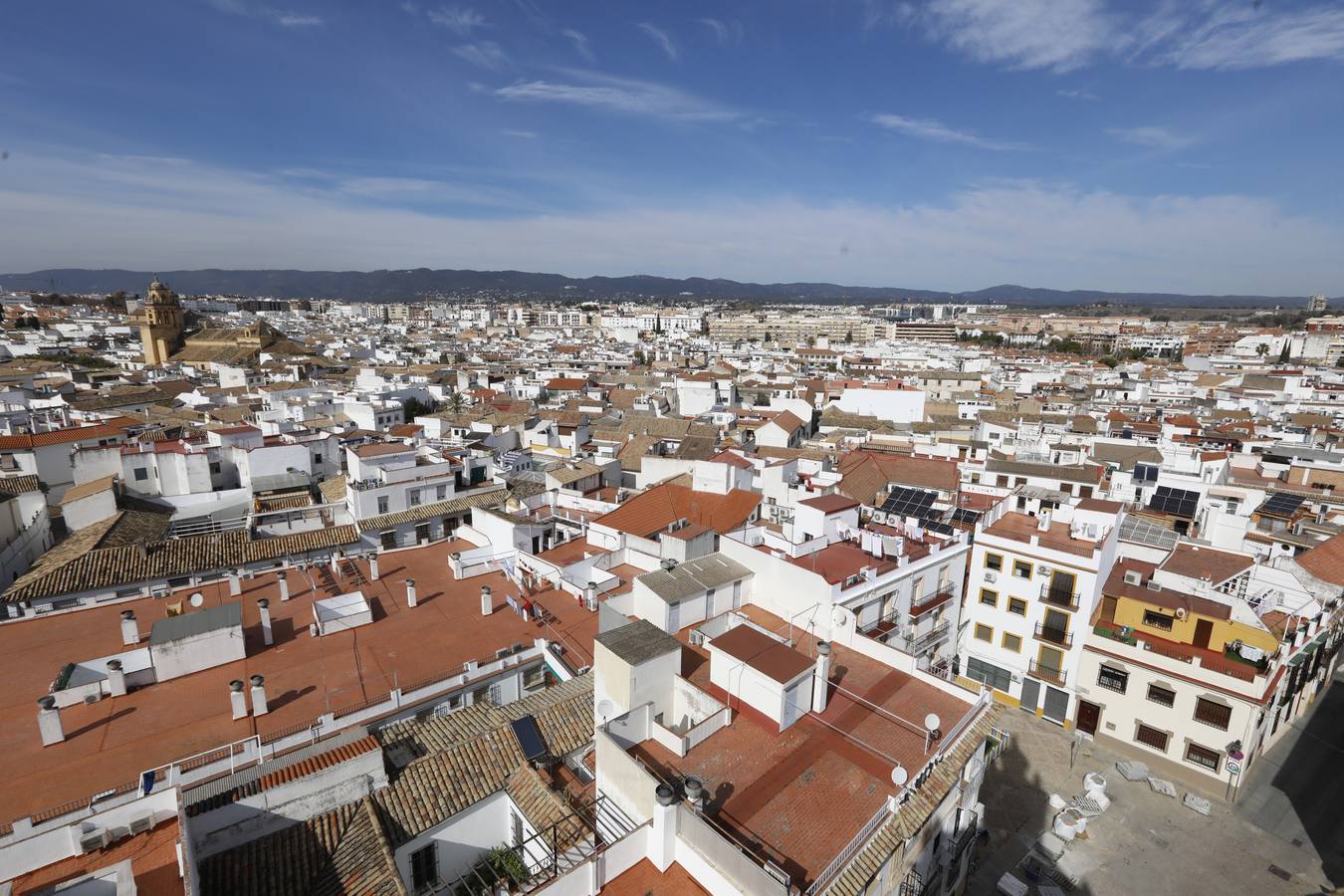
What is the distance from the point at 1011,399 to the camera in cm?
6825

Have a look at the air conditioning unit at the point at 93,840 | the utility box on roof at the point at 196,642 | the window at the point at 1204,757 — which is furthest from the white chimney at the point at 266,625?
the window at the point at 1204,757

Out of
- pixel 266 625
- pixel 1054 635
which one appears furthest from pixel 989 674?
pixel 266 625

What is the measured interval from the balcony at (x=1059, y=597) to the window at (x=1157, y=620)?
2073mm

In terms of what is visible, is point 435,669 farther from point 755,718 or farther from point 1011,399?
point 1011,399

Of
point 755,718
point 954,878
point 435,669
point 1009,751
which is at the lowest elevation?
point 1009,751

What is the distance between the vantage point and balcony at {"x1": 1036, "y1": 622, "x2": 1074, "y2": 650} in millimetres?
22734

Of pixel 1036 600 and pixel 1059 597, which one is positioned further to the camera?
pixel 1036 600

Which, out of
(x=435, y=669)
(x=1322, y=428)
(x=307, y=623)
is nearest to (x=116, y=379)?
(x=307, y=623)

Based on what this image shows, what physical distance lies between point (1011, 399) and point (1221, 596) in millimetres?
51861

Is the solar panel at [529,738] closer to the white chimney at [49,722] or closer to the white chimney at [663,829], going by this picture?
the white chimney at [663,829]

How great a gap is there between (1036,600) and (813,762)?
600 inches

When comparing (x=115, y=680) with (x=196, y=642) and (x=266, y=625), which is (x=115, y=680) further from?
(x=266, y=625)

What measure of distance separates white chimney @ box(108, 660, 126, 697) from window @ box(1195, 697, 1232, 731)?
102ft

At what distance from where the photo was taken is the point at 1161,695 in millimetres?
20906
